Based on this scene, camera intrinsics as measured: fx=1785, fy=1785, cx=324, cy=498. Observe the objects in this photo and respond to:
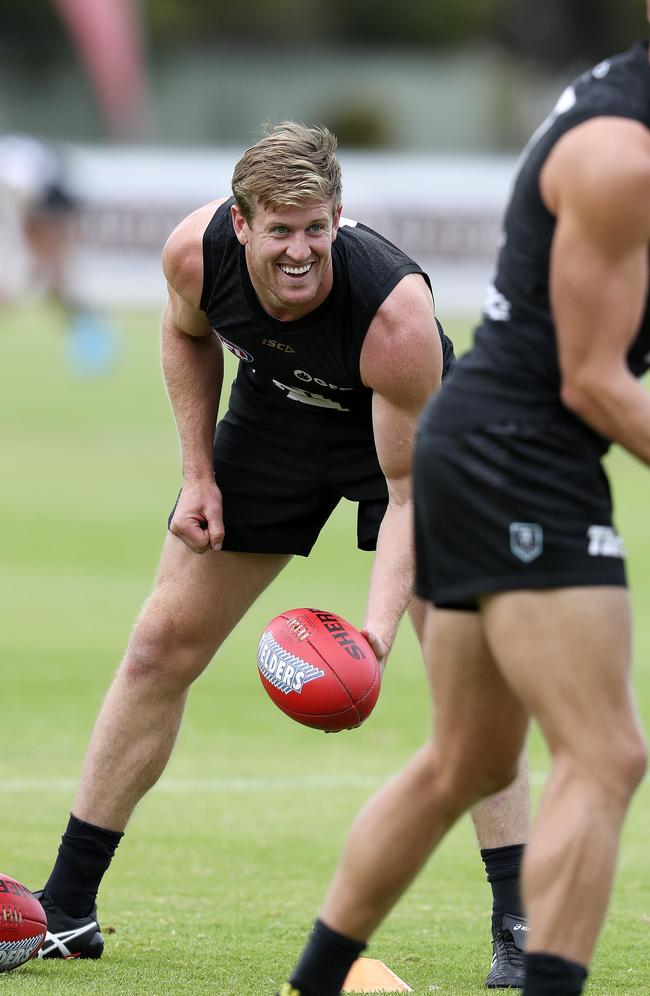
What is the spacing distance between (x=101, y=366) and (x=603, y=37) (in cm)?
3907

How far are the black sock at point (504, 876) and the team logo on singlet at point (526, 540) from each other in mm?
1670

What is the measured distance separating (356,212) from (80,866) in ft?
77.8

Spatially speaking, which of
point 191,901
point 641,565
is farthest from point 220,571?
point 641,565

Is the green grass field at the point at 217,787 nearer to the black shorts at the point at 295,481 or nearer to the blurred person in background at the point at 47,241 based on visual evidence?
the black shorts at the point at 295,481

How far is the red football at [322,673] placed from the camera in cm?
493

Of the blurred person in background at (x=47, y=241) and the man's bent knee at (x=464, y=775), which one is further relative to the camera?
the blurred person in background at (x=47, y=241)

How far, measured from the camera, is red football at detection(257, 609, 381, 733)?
4.93 metres

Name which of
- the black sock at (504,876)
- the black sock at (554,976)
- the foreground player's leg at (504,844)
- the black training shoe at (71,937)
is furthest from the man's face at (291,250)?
the black sock at (554,976)

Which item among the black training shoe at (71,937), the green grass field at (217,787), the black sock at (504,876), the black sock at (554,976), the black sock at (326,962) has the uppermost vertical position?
the black sock at (554,976)

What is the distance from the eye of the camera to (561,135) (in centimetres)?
371

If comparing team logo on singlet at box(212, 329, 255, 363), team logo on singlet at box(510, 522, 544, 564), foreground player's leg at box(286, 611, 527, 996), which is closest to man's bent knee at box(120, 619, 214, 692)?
team logo on singlet at box(212, 329, 255, 363)

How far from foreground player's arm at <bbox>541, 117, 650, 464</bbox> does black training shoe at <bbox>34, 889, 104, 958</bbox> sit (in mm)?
2395

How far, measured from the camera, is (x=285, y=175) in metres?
4.76

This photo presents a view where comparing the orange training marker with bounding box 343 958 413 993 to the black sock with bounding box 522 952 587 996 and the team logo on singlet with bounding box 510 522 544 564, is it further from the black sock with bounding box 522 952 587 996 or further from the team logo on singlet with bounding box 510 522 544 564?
the team logo on singlet with bounding box 510 522 544 564
